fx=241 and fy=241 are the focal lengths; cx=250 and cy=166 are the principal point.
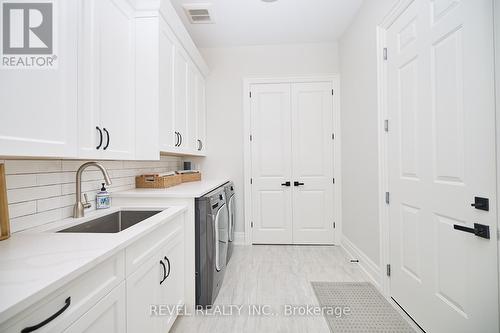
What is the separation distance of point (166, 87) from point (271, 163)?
1854mm

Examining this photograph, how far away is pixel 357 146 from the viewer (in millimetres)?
2781

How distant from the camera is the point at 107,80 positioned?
4.90 feet

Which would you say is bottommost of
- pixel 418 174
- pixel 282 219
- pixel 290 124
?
pixel 282 219

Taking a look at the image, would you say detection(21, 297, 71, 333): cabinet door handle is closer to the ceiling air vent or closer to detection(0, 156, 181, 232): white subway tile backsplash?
detection(0, 156, 181, 232): white subway tile backsplash

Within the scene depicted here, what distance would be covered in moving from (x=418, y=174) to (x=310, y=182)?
1781 millimetres

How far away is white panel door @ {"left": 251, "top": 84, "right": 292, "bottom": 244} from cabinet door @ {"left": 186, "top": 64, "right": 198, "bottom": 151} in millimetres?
890

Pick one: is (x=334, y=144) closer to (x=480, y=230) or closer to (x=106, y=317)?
(x=480, y=230)

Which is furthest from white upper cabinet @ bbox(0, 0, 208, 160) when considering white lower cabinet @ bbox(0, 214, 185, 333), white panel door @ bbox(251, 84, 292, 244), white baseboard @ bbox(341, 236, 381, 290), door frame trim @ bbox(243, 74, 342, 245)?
white baseboard @ bbox(341, 236, 381, 290)

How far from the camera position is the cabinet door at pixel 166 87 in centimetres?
198

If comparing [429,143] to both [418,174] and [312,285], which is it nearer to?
[418,174]

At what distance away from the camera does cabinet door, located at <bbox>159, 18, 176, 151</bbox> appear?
198 centimetres

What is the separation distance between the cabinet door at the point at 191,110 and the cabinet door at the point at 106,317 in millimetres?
1861

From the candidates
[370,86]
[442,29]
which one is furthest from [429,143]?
[370,86]

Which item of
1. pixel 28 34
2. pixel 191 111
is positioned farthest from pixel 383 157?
pixel 28 34
